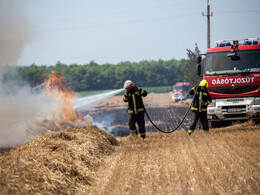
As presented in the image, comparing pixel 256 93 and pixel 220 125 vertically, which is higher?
pixel 256 93

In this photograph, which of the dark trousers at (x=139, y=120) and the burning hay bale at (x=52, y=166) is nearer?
the burning hay bale at (x=52, y=166)

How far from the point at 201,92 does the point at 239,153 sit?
4.23m

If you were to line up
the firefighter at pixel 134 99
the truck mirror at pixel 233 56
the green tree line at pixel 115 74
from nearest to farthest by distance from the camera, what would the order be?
1. the firefighter at pixel 134 99
2. the truck mirror at pixel 233 56
3. the green tree line at pixel 115 74

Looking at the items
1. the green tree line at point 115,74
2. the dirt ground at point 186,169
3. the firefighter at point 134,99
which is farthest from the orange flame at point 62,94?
the green tree line at point 115,74

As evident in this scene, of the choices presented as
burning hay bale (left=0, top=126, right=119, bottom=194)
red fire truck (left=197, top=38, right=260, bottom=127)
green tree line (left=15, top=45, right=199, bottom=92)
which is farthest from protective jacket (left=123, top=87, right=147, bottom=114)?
green tree line (left=15, top=45, right=199, bottom=92)

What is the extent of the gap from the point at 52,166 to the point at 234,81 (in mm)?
7948

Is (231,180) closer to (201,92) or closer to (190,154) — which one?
(190,154)

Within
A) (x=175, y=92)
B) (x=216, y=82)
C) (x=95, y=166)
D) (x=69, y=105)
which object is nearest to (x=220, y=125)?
(x=216, y=82)

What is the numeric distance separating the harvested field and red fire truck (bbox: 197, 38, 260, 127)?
9.79ft

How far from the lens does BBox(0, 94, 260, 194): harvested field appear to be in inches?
202

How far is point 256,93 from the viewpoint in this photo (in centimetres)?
1162

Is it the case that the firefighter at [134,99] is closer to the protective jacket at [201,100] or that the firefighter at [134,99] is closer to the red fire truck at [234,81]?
the protective jacket at [201,100]

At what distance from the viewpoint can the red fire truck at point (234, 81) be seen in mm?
11656

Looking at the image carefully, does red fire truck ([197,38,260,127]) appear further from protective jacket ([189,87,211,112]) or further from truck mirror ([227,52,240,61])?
protective jacket ([189,87,211,112])
